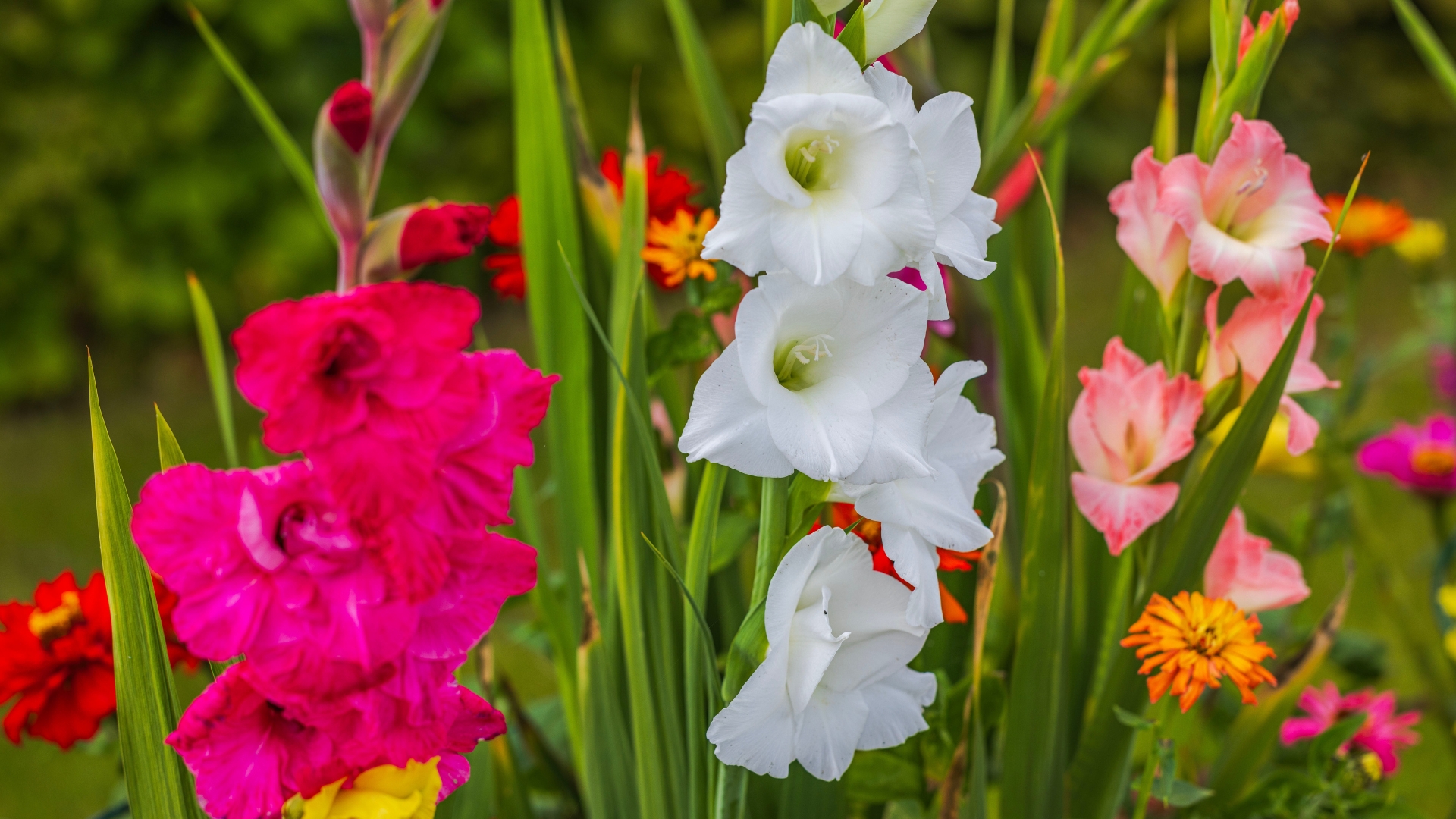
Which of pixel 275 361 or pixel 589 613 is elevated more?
pixel 275 361

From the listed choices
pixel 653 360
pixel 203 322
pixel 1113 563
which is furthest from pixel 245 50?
pixel 1113 563

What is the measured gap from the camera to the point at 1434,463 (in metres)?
1.03

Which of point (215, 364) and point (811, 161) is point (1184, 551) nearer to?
point (811, 161)

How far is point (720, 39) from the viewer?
2666 millimetres

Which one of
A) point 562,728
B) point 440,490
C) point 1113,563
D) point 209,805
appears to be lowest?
point 562,728

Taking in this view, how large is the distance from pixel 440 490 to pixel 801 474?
14 cm

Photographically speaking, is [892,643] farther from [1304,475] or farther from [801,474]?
[1304,475]

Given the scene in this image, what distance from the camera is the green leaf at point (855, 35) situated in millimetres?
419

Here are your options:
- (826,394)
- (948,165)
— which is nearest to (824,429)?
(826,394)

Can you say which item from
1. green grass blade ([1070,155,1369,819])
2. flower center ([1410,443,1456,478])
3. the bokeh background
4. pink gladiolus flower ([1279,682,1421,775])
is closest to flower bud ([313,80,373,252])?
green grass blade ([1070,155,1369,819])

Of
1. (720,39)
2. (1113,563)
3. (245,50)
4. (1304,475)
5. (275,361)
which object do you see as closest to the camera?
(275,361)

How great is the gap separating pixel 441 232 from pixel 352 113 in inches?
2.5

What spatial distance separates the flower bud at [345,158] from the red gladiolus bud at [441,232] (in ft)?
0.09

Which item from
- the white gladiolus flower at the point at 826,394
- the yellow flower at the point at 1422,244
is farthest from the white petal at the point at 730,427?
the yellow flower at the point at 1422,244
